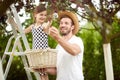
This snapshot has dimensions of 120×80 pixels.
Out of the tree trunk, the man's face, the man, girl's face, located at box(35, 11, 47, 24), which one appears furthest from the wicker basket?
the tree trunk

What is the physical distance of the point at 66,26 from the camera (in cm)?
418

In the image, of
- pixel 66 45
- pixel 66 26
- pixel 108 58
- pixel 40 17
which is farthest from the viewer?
pixel 108 58

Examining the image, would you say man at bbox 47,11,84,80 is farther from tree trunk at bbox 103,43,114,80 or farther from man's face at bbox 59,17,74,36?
tree trunk at bbox 103,43,114,80

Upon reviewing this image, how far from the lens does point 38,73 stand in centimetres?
457

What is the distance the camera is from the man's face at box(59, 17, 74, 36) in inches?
163

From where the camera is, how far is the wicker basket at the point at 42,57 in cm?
418

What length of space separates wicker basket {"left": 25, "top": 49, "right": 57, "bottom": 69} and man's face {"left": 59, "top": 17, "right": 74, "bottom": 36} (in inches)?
8.7

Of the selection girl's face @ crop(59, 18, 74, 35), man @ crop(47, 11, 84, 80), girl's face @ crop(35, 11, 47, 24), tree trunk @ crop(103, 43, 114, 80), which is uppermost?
girl's face @ crop(35, 11, 47, 24)

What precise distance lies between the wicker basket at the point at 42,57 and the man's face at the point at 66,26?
220 mm

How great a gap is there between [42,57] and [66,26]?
38 cm

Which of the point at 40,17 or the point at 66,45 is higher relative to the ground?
the point at 40,17

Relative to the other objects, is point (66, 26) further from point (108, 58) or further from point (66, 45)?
point (108, 58)

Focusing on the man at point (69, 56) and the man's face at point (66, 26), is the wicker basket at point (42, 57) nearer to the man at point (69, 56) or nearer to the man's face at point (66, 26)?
the man at point (69, 56)

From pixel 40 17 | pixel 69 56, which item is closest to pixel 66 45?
pixel 69 56
